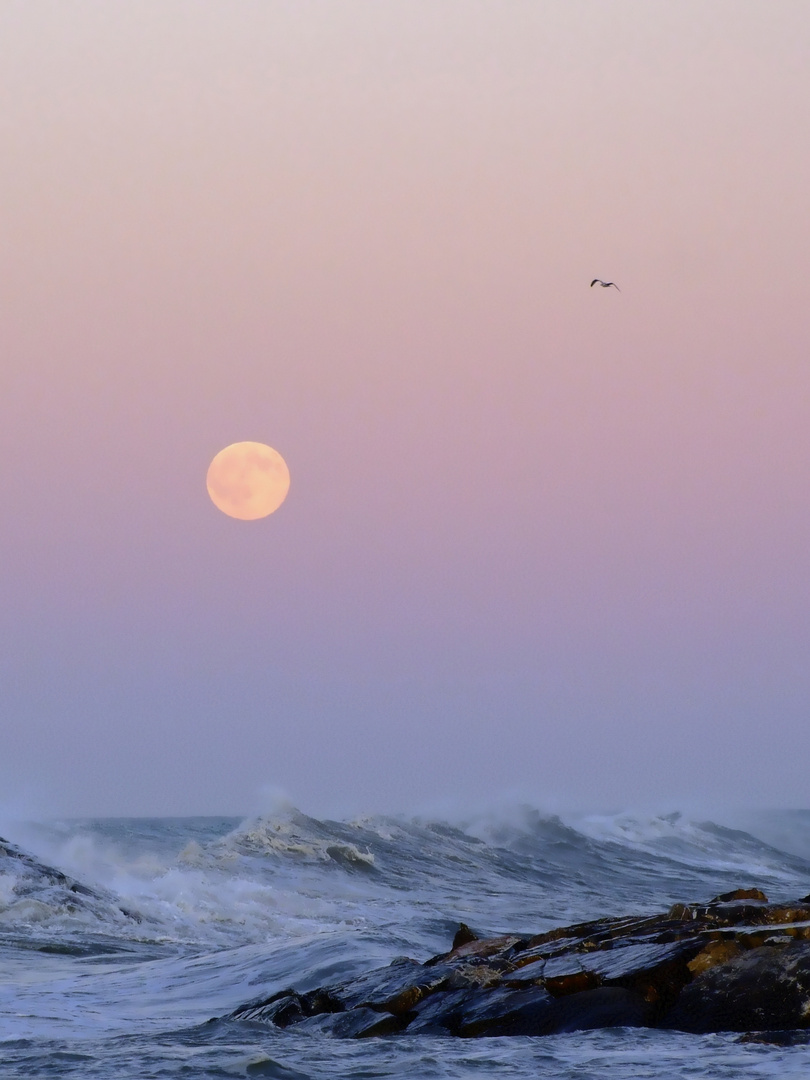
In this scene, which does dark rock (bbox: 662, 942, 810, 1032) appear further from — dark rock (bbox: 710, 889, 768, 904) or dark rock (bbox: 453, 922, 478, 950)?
dark rock (bbox: 453, 922, 478, 950)

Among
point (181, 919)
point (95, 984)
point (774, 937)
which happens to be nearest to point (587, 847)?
point (181, 919)

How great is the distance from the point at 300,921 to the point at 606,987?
12633 mm

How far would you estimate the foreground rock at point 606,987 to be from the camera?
8.18 metres

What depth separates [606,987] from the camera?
340 inches

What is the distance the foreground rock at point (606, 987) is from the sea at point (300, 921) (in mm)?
284

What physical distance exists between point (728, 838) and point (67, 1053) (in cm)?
4623

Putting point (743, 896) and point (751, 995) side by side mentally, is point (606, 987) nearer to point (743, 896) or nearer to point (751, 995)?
point (751, 995)

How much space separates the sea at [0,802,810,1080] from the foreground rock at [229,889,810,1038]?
284 mm

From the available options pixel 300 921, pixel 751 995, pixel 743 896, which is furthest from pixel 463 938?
pixel 300 921

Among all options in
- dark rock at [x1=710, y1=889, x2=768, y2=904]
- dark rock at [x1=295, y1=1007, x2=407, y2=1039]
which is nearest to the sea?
dark rock at [x1=295, y1=1007, x2=407, y2=1039]

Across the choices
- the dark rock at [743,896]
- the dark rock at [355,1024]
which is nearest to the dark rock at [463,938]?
the dark rock at [355,1024]

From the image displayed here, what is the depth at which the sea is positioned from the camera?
7.64 metres

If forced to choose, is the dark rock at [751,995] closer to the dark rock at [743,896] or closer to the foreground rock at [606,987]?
the foreground rock at [606,987]

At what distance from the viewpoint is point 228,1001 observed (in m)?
10.7
